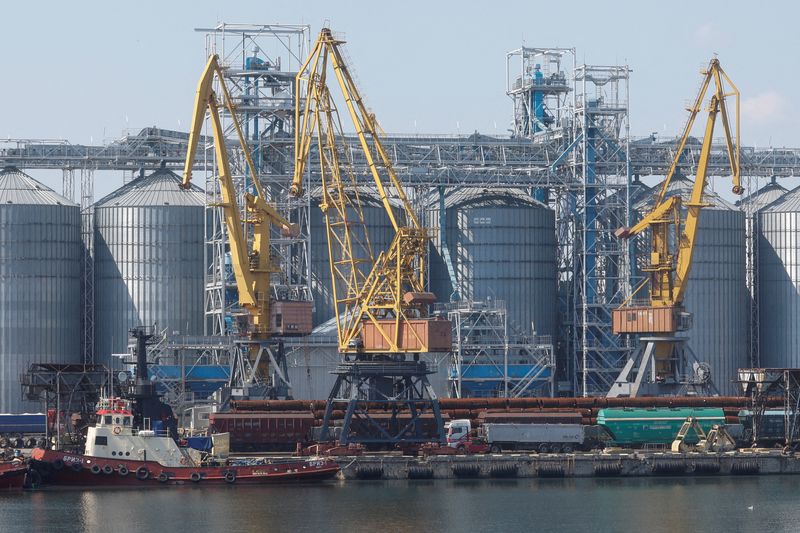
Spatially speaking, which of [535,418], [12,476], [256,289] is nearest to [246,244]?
[256,289]

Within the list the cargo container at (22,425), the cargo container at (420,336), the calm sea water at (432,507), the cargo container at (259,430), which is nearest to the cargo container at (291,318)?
the cargo container at (420,336)

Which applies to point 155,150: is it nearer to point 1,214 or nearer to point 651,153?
point 1,214

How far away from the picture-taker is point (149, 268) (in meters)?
192

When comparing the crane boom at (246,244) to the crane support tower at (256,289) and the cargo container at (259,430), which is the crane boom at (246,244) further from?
the cargo container at (259,430)

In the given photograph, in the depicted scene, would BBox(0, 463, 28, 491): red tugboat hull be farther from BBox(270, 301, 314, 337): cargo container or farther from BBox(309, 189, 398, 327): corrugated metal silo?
BBox(309, 189, 398, 327): corrugated metal silo

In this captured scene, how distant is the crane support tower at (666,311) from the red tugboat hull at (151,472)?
1713 inches

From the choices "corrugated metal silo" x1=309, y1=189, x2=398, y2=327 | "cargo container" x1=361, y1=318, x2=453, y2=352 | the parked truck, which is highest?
"corrugated metal silo" x1=309, y1=189, x2=398, y2=327

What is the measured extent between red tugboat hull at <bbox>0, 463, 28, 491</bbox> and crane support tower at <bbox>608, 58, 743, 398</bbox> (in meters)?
59.6

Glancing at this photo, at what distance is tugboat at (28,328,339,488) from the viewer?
133 meters

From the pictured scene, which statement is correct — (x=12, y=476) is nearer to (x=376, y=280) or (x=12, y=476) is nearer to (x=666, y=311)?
(x=376, y=280)

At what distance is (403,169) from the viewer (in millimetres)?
190875

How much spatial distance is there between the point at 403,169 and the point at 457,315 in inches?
624

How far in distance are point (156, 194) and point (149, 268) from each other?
24.8 feet

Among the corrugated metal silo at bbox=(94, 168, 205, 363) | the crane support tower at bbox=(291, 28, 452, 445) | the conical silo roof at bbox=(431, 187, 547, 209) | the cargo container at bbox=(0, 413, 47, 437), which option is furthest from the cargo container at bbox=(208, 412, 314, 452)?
the conical silo roof at bbox=(431, 187, 547, 209)
